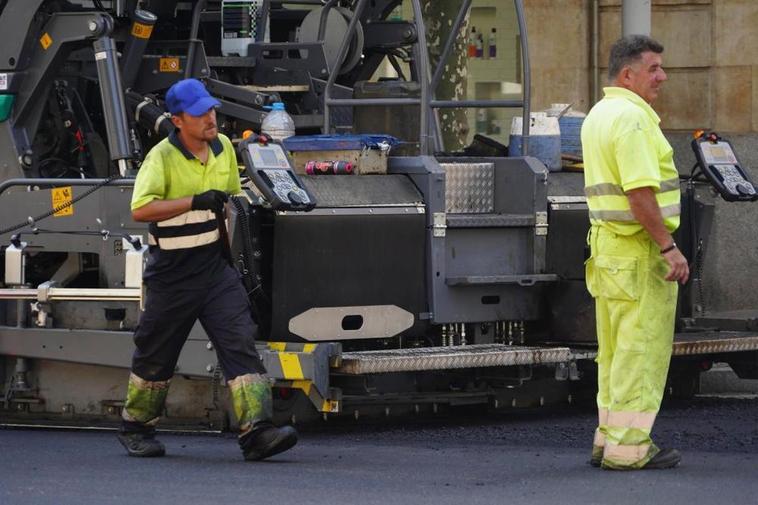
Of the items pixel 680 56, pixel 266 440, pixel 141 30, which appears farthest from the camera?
pixel 680 56

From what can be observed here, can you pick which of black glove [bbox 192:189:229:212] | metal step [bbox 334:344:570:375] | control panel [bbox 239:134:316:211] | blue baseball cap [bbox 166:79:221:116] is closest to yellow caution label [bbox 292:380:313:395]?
metal step [bbox 334:344:570:375]

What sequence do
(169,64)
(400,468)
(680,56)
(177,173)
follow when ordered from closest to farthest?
(400,468), (177,173), (169,64), (680,56)

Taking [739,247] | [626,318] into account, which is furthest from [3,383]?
[739,247]

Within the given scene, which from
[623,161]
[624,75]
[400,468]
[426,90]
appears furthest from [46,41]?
[623,161]

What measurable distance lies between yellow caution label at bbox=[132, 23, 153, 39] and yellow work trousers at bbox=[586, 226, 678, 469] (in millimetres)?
3460

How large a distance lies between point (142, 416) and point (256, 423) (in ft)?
1.96

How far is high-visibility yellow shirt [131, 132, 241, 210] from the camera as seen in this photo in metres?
8.66

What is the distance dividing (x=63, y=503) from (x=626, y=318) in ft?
7.81

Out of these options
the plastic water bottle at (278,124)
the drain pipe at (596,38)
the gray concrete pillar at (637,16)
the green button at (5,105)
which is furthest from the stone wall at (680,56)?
the green button at (5,105)

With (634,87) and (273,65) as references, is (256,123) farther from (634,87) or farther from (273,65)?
(634,87)

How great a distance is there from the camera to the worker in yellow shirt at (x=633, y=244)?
8.14 m

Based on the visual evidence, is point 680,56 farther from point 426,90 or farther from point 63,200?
point 63,200

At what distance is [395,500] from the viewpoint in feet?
24.8

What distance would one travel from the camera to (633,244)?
8250mm
